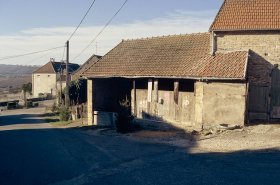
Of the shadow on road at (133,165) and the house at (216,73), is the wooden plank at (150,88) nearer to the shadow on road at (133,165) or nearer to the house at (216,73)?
the house at (216,73)

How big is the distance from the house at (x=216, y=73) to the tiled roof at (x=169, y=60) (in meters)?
0.04

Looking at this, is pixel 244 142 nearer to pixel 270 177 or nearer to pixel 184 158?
pixel 184 158

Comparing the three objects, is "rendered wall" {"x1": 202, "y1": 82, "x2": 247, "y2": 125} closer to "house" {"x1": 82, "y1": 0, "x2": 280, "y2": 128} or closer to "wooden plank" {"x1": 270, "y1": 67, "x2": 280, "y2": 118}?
"house" {"x1": 82, "y1": 0, "x2": 280, "y2": 128}

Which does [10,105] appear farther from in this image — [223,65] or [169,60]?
[223,65]

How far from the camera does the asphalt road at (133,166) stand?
6504 millimetres

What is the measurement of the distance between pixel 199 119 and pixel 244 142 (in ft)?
10.2

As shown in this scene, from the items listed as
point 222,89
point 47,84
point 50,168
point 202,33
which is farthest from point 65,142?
point 47,84

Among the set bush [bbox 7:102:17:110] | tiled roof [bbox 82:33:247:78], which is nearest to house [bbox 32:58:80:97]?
bush [bbox 7:102:17:110]

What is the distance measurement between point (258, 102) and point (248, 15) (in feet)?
15.5

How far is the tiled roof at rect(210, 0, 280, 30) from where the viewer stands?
13.6 meters

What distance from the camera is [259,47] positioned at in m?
13.6

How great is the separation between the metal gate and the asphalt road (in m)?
5.53

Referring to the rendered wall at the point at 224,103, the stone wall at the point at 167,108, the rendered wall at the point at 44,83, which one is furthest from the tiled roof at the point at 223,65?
the rendered wall at the point at 44,83

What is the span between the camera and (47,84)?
185 ft
